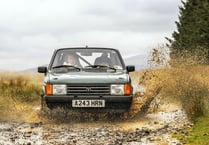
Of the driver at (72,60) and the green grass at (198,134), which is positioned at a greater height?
the driver at (72,60)

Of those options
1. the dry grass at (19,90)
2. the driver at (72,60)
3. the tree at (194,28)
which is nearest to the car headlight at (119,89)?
the driver at (72,60)

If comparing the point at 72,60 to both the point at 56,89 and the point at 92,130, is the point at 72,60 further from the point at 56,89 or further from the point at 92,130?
the point at 92,130

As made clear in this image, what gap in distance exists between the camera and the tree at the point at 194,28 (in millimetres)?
33031

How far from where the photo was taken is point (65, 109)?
9039 mm

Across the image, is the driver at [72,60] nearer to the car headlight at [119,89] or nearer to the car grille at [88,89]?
the car grille at [88,89]

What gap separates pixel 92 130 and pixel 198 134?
1969 millimetres

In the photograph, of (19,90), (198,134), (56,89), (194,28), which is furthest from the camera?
(194,28)

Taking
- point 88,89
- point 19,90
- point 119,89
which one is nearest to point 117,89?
point 119,89

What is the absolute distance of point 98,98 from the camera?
8977 millimetres

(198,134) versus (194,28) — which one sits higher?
(194,28)

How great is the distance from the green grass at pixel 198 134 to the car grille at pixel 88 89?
6.16ft

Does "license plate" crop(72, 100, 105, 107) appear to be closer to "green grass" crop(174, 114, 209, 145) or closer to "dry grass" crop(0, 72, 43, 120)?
"green grass" crop(174, 114, 209, 145)

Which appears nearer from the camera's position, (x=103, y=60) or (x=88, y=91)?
(x=88, y=91)

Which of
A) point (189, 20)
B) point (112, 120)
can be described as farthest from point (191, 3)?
point (112, 120)
